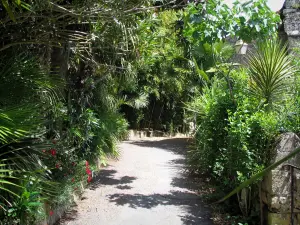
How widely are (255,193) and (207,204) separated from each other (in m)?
1.18

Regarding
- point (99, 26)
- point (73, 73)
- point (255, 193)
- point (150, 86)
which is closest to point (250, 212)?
point (255, 193)

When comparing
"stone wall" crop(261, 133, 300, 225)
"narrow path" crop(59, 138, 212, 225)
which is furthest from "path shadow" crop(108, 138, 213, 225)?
"stone wall" crop(261, 133, 300, 225)

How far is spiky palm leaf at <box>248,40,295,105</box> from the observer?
5035 millimetres

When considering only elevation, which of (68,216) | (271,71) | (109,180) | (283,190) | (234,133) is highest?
(271,71)

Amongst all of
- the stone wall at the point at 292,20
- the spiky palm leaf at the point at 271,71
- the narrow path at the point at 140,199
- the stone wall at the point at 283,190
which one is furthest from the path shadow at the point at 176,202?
the stone wall at the point at 292,20

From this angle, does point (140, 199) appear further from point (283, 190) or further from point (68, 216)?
point (283, 190)

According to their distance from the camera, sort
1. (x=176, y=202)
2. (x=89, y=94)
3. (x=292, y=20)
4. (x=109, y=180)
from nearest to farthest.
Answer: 1. (x=176, y=202)
2. (x=89, y=94)
3. (x=109, y=180)
4. (x=292, y=20)

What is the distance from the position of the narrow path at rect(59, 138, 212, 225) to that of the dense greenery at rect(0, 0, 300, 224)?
541mm

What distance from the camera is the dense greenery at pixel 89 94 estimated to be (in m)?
3.28

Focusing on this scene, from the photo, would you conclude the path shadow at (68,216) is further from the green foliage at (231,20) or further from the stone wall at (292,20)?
the stone wall at (292,20)

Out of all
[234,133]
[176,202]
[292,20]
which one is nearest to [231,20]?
[234,133]

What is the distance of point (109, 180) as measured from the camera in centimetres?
734

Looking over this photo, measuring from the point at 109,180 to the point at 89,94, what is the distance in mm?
2018

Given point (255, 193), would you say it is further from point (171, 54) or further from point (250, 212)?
point (171, 54)
